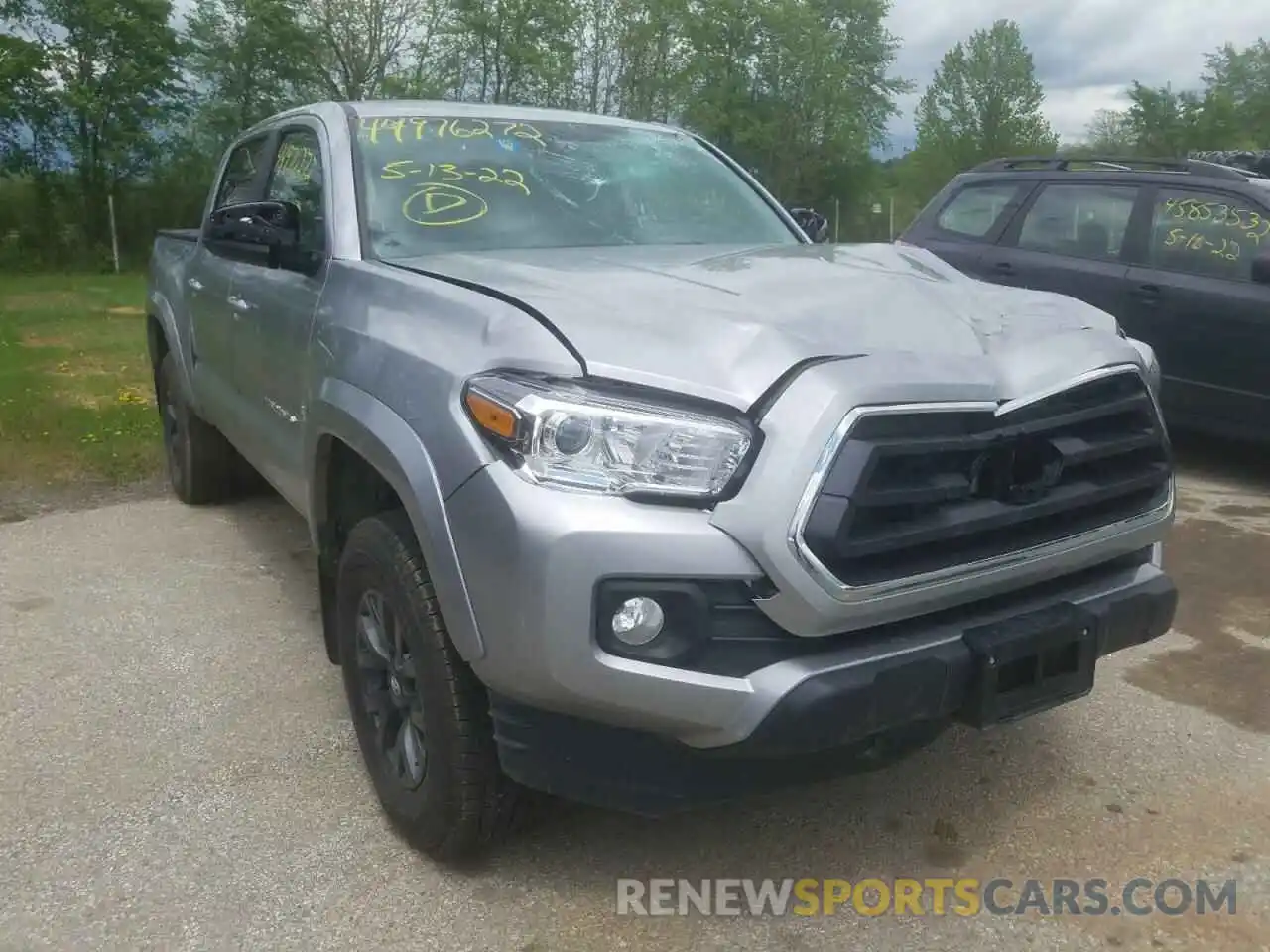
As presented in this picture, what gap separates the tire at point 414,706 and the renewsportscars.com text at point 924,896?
1.32 ft

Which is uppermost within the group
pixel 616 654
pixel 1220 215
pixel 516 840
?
pixel 1220 215

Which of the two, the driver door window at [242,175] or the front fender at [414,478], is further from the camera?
the driver door window at [242,175]

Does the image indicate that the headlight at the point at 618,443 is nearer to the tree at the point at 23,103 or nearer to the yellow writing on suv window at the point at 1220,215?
the yellow writing on suv window at the point at 1220,215

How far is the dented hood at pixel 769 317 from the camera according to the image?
2.20 meters

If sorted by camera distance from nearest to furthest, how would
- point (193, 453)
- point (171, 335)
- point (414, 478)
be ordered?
point (414, 478)
point (171, 335)
point (193, 453)

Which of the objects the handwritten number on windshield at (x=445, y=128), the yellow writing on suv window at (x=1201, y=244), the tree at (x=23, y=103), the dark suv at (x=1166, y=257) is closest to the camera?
the handwritten number on windshield at (x=445, y=128)

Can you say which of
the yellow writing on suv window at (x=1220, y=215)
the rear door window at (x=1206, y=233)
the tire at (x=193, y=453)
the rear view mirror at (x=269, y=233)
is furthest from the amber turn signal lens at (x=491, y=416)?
the yellow writing on suv window at (x=1220, y=215)

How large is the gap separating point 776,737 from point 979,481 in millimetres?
656

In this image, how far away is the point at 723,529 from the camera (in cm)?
208

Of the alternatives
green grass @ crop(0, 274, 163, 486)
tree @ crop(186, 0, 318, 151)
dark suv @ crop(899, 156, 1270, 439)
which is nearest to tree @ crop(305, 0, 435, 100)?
tree @ crop(186, 0, 318, 151)

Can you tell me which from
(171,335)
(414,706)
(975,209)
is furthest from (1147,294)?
(414,706)

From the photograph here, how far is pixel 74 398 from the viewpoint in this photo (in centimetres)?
838

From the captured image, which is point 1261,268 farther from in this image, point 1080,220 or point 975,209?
point 975,209

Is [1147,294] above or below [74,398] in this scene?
above
